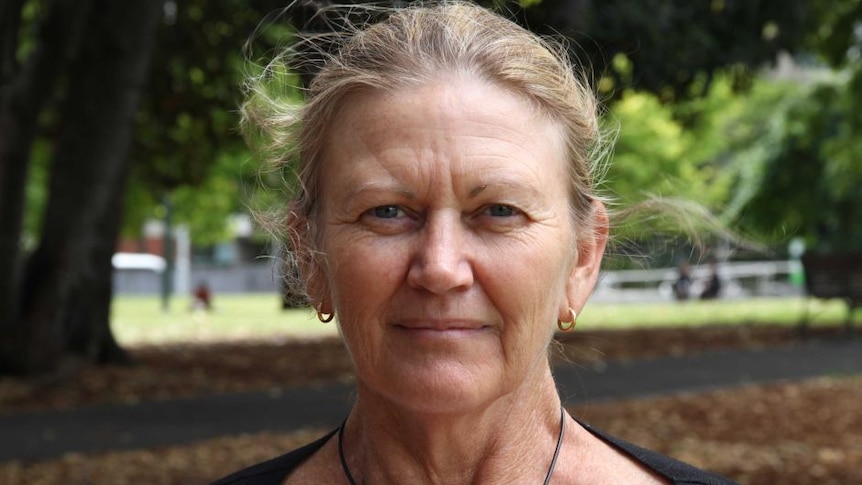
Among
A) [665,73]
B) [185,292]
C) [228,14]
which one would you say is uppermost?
[228,14]

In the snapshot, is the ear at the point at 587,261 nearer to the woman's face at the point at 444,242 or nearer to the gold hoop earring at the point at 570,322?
the gold hoop earring at the point at 570,322

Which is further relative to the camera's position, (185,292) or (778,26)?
(185,292)

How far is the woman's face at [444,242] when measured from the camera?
1603 millimetres

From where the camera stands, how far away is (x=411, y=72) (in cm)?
168

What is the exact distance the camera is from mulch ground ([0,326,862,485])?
7266 mm

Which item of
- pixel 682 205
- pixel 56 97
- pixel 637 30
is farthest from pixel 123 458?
pixel 56 97

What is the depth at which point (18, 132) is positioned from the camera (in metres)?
12.4

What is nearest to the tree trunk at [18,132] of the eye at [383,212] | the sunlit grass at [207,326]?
the sunlit grass at [207,326]

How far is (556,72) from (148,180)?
19.6 meters

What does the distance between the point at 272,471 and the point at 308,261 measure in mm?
351

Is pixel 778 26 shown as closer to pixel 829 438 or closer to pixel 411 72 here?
pixel 829 438

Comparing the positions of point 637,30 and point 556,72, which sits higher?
point 637,30

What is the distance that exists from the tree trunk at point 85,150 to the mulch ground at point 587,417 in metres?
0.61

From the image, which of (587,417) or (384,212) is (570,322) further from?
(587,417)
